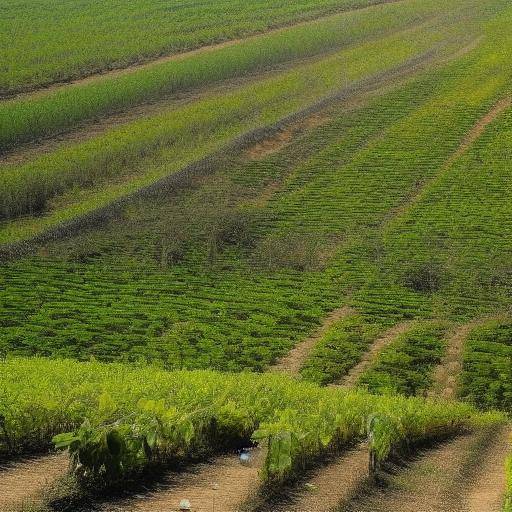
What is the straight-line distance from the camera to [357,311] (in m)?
28.1

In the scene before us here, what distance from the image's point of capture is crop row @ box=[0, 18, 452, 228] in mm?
39344

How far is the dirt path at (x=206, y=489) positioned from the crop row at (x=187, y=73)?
3190 cm

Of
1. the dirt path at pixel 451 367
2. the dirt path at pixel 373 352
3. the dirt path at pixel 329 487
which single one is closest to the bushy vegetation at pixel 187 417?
the dirt path at pixel 329 487

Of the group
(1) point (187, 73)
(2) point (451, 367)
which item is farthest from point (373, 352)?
(1) point (187, 73)

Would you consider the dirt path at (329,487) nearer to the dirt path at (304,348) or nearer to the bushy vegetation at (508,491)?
the bushy vegetation at (508,491)

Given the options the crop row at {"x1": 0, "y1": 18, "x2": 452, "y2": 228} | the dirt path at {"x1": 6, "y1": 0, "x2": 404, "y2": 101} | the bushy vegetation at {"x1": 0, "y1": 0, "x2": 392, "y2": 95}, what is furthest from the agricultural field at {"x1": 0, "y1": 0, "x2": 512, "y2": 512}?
the bushy vegetation at {"x1": 0, "y1": 0, "x2": 392, "y2": 95}

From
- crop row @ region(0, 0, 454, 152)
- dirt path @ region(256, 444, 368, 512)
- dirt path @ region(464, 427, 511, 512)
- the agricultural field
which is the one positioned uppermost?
crop row @ region(0, 0, 454, 152)

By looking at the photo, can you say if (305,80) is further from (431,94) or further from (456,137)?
(456,137)

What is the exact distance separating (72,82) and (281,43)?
50.3 feet

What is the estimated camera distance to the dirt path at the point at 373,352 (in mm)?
23875

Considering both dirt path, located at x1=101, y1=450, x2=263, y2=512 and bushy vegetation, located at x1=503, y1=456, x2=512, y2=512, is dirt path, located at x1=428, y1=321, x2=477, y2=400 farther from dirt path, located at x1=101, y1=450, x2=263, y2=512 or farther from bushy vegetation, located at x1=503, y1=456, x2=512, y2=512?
dirt path, located at x1=101, y1=450, x2=263, y2=512

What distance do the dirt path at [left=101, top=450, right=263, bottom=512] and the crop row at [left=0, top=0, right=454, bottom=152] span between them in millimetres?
31899

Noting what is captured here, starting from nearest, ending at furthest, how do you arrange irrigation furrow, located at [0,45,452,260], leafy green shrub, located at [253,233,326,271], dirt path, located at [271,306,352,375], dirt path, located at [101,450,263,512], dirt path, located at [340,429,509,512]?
1. dirt path, located at [101,450,263,512]
2. dirt path, located at [340,429,509,512]
3. dirt path, located at [271,306,352,375]
4. leafy green shrub, located at [253,233,326,271]
5. irrigation furrow, located at [0,45,452,260]

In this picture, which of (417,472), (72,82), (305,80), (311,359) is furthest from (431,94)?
(417,472)
